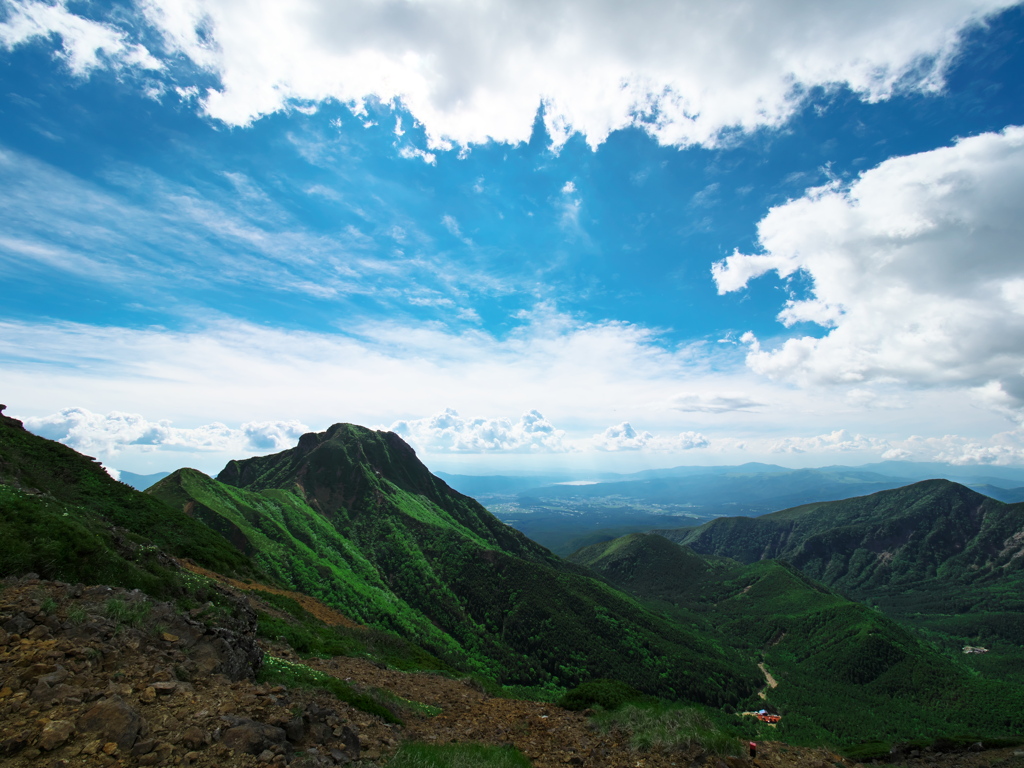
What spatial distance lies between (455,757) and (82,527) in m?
22.4

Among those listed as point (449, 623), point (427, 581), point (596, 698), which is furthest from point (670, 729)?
point (427, 581)

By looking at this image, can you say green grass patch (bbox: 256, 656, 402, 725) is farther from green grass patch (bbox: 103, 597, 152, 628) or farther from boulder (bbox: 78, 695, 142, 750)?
boulder (bbox: 78, 695, 142, 750)

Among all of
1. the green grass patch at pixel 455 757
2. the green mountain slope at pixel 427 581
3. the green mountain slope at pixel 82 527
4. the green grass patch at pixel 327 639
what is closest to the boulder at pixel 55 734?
the green grass patch at pixel 455 757

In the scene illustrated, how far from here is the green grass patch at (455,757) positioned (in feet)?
35.9

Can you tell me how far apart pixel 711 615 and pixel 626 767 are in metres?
211

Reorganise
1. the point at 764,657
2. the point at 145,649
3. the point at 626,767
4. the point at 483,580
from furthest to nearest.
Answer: the point at 764,657 → the point at 483,580 → the point at 626,767 → the point at 145,649

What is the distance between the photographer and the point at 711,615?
184 metres

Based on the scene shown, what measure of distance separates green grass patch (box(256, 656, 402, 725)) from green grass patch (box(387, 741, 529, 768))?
3.43m

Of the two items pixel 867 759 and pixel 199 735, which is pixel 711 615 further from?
pixel 199 735

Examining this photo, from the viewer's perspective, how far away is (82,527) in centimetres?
2088

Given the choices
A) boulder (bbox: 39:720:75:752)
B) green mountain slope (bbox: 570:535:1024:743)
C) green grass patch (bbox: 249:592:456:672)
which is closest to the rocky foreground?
boulder (bbox: 39:720:75:752)

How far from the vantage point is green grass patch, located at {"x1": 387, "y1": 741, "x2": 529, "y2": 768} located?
431 inches

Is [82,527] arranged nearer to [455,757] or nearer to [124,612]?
[124,612]

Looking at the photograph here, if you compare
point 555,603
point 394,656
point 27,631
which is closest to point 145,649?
point 27,631
